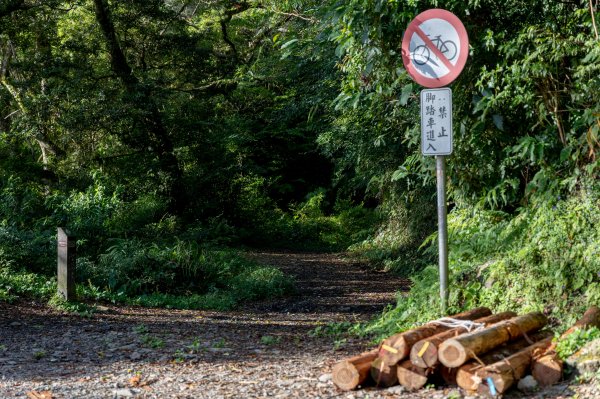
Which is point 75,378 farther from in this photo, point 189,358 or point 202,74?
point 202,74

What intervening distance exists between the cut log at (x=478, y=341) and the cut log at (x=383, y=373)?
1.33ft

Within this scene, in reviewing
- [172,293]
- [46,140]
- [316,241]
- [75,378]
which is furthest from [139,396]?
[316,241]

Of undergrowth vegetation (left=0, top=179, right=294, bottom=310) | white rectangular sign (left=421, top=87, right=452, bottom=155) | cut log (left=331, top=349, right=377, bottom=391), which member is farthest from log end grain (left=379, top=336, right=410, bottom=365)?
undergrowth vegetation (left=0, top=179, right=294, bottom=310)

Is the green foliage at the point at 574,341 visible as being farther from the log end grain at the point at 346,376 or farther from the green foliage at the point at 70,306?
the green foliage at the point at 70,306

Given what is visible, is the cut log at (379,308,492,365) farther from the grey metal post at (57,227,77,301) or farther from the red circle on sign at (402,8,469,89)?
the grey metal post at (57,227,77,301)

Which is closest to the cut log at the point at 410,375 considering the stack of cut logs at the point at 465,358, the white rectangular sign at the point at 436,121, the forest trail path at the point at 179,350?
the stack of cut logs at the point at 465,358

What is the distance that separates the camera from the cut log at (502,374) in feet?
14.5

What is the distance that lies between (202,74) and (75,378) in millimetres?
16320

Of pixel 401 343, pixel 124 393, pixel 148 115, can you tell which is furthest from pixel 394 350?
pixel 148 115

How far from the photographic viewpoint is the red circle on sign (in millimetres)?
6113

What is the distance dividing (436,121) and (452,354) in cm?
241

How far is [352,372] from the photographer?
4852 mm

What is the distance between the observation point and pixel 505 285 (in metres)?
6.32

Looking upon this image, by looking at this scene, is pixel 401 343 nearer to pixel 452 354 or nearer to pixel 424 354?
pixel 424 354
